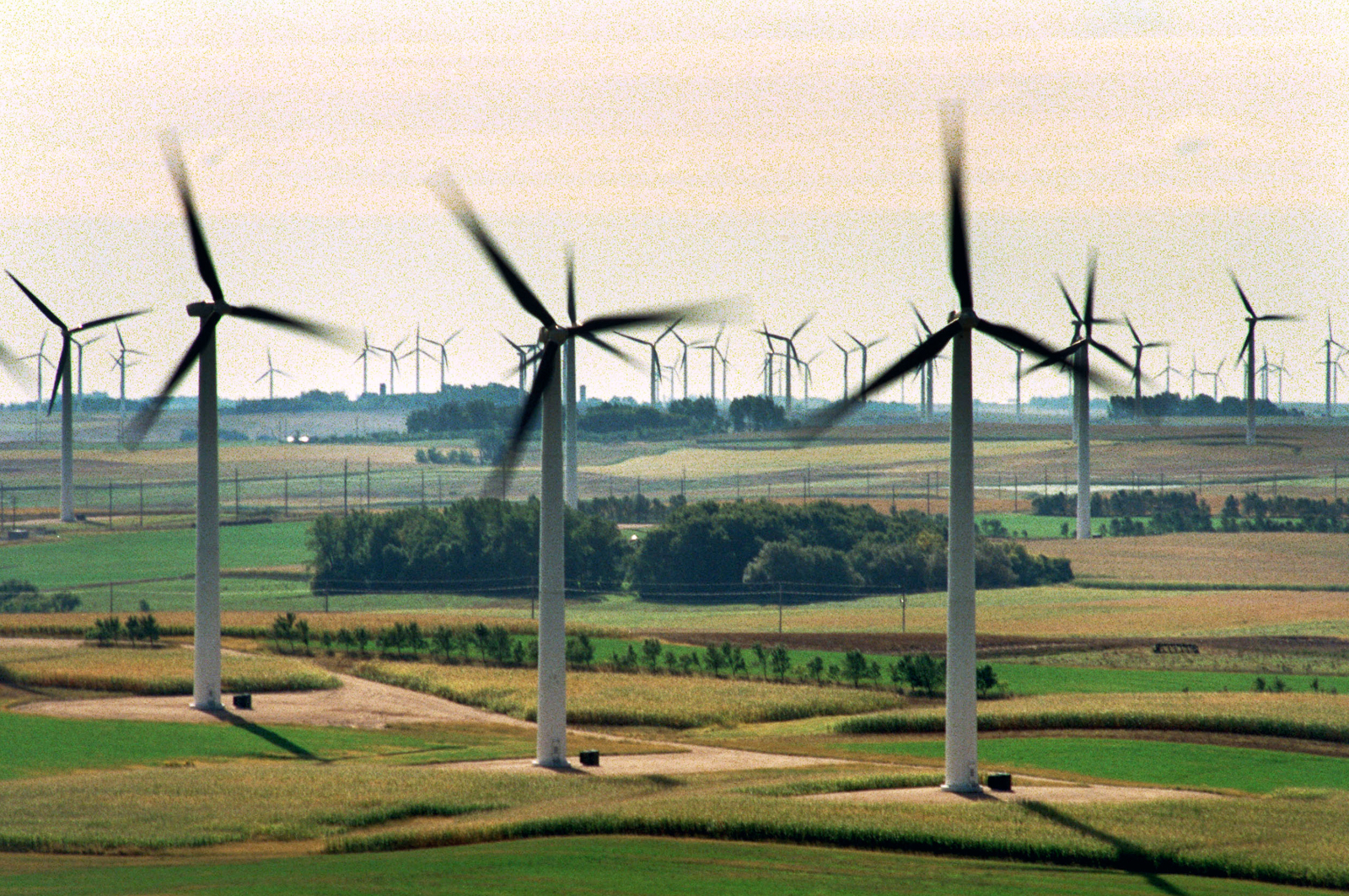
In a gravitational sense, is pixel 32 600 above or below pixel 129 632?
above

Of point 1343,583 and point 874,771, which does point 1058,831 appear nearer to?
point 874,771

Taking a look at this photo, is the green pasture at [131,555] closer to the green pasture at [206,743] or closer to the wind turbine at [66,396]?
the wind turbine at [66,396]

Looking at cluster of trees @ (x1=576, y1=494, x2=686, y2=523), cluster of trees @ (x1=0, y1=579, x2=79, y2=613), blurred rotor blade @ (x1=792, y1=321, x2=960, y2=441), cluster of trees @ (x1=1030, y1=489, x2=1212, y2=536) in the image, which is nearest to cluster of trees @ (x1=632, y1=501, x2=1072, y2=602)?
cluster of trees @ (x1=1030, y1=489, x2=1212, y2=536)

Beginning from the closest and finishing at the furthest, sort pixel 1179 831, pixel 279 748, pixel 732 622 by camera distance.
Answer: pixel 1179 831 < pixel 279 748 < pixel 732 622

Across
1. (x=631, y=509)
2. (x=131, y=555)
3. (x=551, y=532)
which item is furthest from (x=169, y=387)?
(x=631, y=509)

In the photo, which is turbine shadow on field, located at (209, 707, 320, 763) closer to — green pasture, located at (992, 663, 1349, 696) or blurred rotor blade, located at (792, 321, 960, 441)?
blurred rotor blade, located at (792, 321, 960, 441)

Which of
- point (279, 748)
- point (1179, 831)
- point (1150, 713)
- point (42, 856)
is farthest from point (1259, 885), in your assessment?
point (279, 748)

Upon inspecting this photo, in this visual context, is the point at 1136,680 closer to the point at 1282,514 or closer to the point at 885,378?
the point at 885,378
